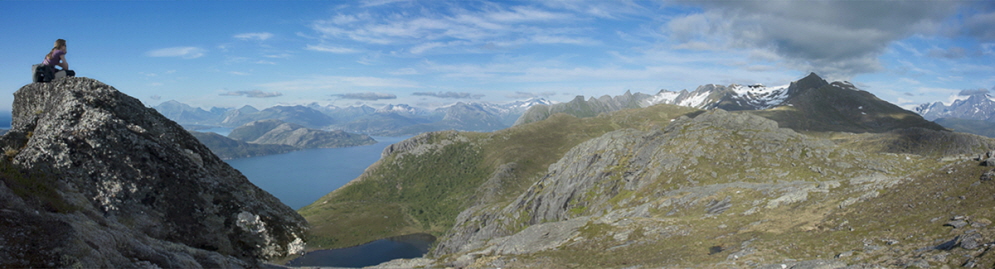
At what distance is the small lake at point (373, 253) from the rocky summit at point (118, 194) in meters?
123

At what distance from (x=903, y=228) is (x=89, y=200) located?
134 feet

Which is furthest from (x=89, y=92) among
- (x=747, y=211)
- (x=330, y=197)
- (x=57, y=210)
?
(x=330, y=197)

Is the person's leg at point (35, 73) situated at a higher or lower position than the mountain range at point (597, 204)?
higher

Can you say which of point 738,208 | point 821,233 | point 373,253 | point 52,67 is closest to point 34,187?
point 52,67

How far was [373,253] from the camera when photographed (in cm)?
13862

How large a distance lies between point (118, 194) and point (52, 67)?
665 centimetres

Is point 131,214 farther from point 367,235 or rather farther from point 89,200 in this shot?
point 367,235

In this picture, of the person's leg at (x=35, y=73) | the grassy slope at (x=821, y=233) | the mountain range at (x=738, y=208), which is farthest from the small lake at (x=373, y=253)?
the person's leg at (x=35, y=73)

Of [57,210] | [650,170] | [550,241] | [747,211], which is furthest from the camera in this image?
[650,170]

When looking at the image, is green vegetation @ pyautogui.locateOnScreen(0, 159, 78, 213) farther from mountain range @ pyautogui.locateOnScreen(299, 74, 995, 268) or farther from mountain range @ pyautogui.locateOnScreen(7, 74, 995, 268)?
mountain range @ pyautogui.locateOnScreen(299, 74, 995, 268)

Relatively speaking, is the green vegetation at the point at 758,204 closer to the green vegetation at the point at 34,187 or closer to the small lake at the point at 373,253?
the green vegetation at the point at 34,187

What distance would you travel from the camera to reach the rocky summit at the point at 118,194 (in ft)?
25.7

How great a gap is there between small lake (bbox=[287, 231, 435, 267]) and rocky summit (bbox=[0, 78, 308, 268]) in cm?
12308

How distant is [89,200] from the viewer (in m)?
10.5
